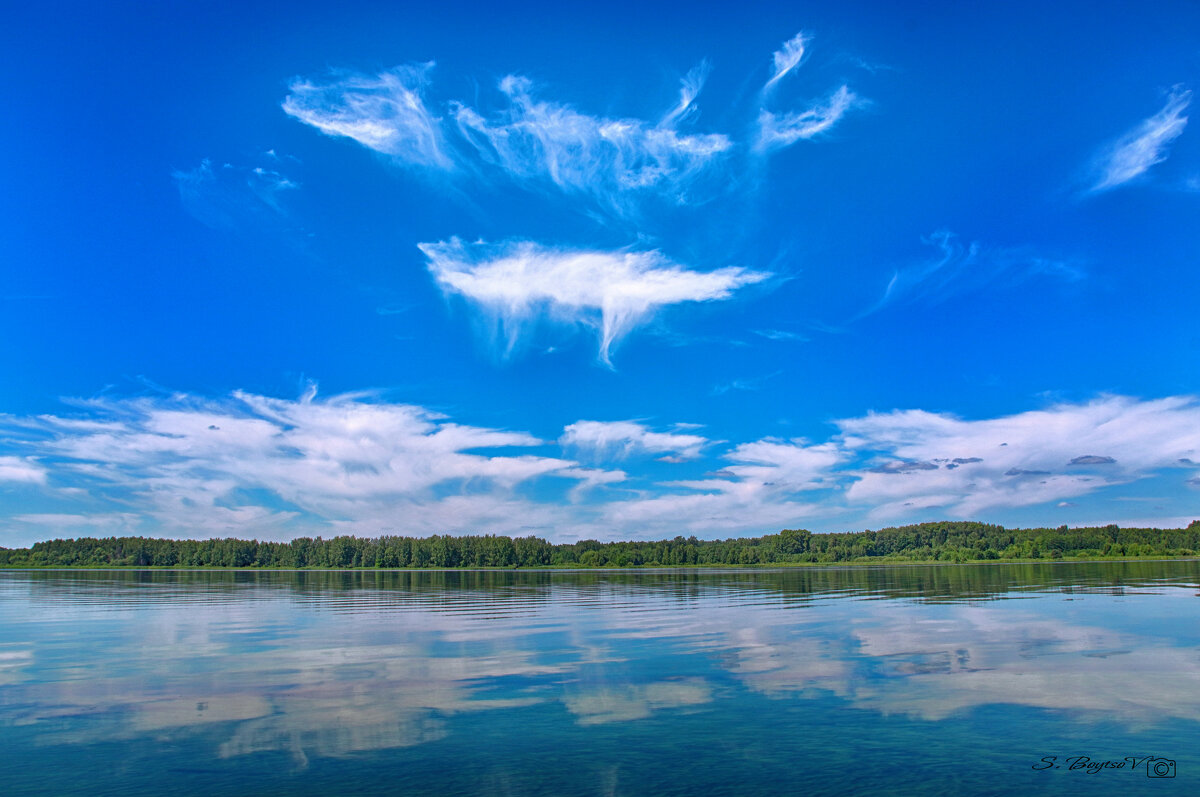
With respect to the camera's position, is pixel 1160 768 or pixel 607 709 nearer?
pixel 1160 768

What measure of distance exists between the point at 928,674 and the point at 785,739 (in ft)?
40.9

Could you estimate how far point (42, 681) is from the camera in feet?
97.6

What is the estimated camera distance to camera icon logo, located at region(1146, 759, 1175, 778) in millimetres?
17844

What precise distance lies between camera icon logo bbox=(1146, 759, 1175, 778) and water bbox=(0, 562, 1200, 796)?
0.10m

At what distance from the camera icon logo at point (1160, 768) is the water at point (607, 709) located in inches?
3.9

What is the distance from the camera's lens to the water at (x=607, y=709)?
1777 centimetres

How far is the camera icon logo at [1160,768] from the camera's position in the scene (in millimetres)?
17844

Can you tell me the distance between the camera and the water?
58.3ft

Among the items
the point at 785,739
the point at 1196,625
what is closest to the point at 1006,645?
the point at 1196,625

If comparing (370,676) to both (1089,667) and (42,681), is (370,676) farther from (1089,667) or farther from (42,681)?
(1089,667)

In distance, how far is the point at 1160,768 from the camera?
1834cm

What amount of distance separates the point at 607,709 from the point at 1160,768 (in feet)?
49.3

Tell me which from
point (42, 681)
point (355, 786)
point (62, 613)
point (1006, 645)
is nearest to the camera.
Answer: point (355, 786)

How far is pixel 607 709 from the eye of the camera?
24.6 m
